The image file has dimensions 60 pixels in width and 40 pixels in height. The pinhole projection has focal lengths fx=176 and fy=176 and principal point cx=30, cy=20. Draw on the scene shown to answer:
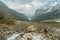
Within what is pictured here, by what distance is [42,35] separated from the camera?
727 inches

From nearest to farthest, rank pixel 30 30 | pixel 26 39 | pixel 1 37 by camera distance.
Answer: pixel 26 39 → pixel 1 37 → pixel 30 30

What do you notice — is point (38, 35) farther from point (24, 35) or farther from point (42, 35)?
point (24, 35)

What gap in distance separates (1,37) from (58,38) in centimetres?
583

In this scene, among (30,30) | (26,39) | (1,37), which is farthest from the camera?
(30,30)

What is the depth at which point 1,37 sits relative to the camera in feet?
57.5

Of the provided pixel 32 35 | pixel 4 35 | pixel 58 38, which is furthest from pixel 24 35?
pixel 58 38

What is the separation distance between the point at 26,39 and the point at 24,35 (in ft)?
5.09

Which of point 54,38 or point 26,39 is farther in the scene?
point 54,38

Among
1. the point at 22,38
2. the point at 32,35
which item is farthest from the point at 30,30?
the point at 22,38

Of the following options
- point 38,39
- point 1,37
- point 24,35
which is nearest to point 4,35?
point 1,37

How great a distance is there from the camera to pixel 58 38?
59.6ft

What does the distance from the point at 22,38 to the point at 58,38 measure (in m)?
3.83

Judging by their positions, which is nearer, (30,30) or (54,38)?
(54,38)

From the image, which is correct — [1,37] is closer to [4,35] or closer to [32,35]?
[4,35]
